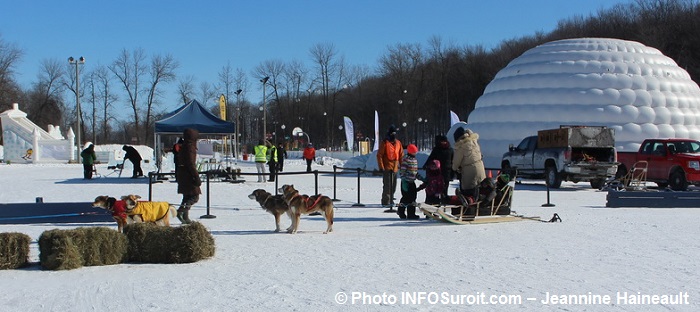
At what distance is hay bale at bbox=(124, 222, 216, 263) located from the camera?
7828mm

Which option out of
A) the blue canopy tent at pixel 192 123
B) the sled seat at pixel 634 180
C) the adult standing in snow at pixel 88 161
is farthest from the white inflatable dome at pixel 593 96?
the adult standing in snow at pixel 88 161

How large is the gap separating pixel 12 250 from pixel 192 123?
17.1 m

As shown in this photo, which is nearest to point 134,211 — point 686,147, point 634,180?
point 634,180

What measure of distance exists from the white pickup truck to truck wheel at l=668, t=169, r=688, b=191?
173 centimetres

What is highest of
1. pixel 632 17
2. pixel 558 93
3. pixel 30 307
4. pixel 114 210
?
pixel 632 17

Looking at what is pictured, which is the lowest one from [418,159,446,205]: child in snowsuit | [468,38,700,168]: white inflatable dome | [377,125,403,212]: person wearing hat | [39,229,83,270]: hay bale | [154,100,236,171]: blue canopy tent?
[39,229,83,270]: hay bale

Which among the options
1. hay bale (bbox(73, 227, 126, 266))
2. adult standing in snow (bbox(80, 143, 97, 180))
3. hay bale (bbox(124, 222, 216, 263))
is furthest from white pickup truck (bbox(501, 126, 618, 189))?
adult standing in snow (bbox(80, 143, 97, 180))

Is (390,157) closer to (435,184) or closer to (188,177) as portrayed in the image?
(435,184)

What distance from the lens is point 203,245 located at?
26.0 feet

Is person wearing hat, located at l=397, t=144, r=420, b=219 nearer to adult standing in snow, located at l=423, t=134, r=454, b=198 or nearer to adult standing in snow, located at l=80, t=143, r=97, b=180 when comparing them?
adult standing in snow, located at l=423, t=134, r=454, b=198

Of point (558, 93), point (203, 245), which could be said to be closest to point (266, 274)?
point (203, 245)

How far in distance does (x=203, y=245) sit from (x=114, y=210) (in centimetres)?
223

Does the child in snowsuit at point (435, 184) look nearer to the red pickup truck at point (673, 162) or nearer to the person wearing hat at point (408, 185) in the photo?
the person wearing hat at point (408, 185)

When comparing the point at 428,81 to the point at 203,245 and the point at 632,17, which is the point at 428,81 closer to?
the point at 632,17
